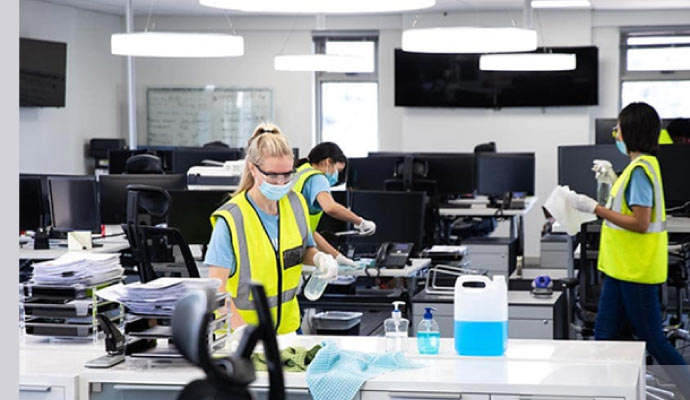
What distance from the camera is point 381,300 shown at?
6.18 metres

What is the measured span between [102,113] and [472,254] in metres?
6.09

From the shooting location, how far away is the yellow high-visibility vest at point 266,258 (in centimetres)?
372

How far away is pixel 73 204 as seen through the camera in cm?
743

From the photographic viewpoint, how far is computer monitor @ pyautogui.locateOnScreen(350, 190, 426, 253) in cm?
668

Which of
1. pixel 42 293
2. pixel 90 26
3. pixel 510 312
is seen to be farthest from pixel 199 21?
pixel 42 293

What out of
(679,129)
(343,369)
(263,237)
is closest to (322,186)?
(263,237)

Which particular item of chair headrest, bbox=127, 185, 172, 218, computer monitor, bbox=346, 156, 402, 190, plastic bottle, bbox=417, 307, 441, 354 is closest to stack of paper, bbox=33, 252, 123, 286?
plastic bottle, bbox=417, 307, 441, 354

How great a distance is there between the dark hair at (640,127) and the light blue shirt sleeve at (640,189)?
12cm

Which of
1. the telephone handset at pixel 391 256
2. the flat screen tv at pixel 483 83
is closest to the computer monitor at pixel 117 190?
the telephone handset at pixel 391 256

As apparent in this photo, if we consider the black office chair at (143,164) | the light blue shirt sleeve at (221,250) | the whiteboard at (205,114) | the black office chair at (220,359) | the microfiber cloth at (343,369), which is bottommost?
the microfiber cloth at (343,369)

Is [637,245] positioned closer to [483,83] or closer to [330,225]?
[330,225]

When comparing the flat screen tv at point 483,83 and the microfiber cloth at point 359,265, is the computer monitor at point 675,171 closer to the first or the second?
the microfiber cloth at point 359,265

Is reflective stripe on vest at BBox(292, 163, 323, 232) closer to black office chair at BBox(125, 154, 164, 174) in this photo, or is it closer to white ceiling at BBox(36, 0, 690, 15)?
black office chair at BBox(125, 154, 164, 174)

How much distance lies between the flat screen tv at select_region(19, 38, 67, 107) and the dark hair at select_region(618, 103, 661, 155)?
24.3 feet
